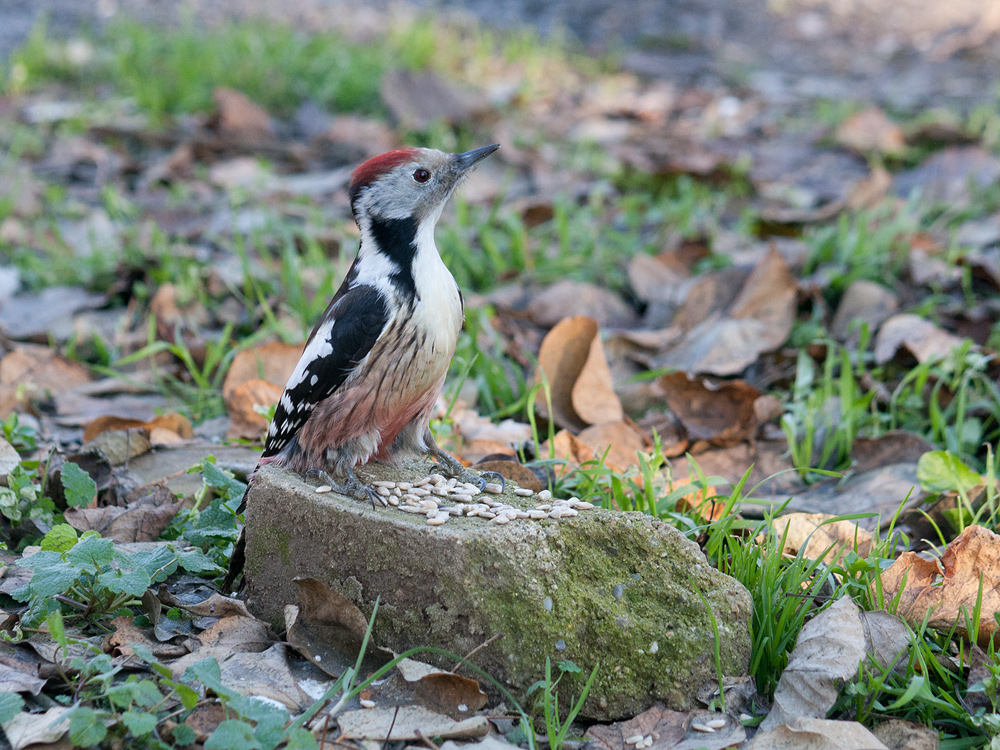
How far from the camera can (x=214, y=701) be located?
7.73ft

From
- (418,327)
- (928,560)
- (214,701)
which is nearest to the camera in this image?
(214,701)

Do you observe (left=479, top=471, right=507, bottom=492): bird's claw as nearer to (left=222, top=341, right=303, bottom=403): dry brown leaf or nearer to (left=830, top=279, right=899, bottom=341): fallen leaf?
(left=222, top=341, right=303, bottom=403): dry brown leaf

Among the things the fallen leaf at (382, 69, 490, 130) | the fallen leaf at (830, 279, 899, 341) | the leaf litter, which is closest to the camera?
the leaf litter

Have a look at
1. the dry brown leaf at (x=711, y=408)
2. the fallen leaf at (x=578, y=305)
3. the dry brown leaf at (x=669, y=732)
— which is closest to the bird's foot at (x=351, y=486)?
the dry brown leaf at (x=669, y=732)

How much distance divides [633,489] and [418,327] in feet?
3.11

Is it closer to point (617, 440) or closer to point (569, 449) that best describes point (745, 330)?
point (617, 440)

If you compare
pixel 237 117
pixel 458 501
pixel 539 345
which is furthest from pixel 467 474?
pixel 237 117

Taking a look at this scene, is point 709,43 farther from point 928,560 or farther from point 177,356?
point 928,560

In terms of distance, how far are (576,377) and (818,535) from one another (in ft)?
4.29

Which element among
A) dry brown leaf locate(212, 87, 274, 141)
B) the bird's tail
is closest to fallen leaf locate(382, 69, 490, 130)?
dry brown leaf locate(212, 87, 274, 141)

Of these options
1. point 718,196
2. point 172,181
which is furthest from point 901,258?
point 172,181

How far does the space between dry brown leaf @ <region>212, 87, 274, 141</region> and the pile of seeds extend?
5688 mm

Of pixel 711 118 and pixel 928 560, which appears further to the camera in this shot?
pixel 711 118

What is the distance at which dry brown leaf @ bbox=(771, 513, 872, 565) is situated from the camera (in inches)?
121
